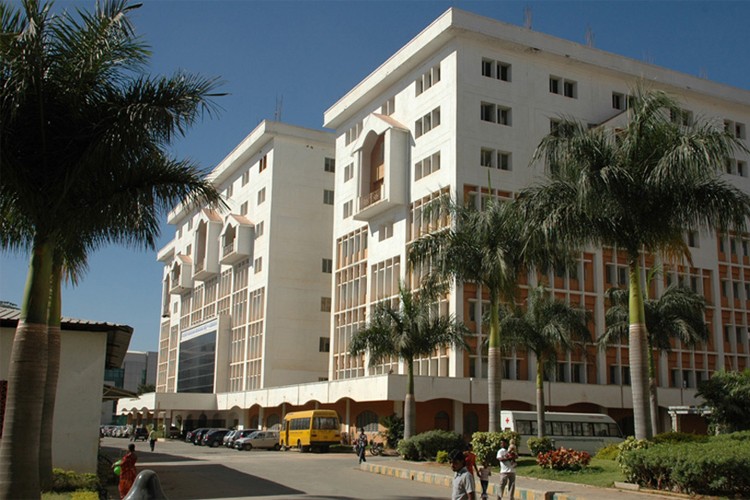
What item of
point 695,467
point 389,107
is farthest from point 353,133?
point 695,467

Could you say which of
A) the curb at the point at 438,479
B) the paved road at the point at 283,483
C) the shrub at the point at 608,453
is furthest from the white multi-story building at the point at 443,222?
the shrub at the point at 608,453

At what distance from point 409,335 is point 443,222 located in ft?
21.9

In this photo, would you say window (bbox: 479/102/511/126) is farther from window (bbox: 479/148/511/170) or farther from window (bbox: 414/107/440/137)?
window (bbox: 414/107/440/137)

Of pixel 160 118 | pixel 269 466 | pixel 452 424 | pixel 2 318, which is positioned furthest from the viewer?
pixel 452 424

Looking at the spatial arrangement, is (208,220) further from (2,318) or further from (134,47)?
(134,47)

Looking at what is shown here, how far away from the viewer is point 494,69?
49156 mm

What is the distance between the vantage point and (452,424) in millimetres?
44500

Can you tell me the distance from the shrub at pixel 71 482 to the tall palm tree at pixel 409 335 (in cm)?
1855

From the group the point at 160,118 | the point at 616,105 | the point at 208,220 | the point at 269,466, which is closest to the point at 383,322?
the point at 269,466

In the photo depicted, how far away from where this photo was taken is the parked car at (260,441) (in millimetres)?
48719

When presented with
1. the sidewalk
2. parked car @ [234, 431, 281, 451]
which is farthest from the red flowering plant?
parked car @ [234, 431, 281, 451]

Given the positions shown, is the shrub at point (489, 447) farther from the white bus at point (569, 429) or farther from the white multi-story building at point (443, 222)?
the white multi-story building at point (443, 222)

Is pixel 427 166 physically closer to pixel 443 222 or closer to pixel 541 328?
pixel 443 222

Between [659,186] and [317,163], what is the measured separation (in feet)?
172
